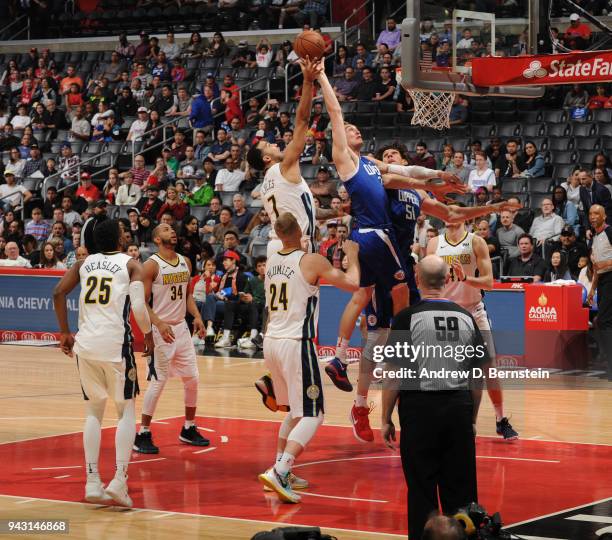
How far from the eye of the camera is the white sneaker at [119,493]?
756 cm

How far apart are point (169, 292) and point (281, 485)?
254 centimetres

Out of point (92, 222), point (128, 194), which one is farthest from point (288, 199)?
point (128, 194)

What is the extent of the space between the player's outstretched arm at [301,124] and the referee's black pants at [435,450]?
2.84 m

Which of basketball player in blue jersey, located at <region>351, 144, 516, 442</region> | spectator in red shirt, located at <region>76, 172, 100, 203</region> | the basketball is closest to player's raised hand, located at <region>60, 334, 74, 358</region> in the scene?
basketball player in blue jersey, located at <region>351, 144, 516, 442</region>

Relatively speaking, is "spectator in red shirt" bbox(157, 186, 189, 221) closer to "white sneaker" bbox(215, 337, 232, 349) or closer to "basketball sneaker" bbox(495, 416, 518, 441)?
"white sneaker" bbox(215, 337, 232, 349)

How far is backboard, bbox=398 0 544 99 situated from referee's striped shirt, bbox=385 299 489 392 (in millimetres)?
4058

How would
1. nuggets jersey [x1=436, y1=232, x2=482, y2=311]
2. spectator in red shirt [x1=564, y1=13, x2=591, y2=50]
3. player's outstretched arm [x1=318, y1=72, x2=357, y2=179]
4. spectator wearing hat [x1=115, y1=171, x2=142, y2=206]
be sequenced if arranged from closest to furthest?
player's outstretched arm [x1=318, y1=72, x2=357, y2=179]
nuggets jersey [x1=436, y1=232, x2=482, y2=311]
spectator in red shirt [x1=564, y1=13, x2=591, y2=50]
spectator wearing hat [x1=115, y1=171, x2=142, y2=206]

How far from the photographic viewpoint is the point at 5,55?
1151 inches

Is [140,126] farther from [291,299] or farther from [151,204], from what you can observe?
[291,299]

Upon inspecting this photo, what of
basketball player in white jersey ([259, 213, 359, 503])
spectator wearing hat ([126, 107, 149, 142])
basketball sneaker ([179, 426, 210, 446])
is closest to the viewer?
basketball player in white jersey ([259, 213, 359, 503])

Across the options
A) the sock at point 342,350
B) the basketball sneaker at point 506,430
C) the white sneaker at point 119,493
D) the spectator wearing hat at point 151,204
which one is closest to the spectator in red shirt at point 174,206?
the spectator wearing hat at point 151,204

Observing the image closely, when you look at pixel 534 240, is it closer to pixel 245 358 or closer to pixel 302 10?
pixel 245 358

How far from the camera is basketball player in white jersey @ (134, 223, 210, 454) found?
9.76 metres

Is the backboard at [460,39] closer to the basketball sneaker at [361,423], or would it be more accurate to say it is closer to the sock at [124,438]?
the basketball sneaker at [361,423]
